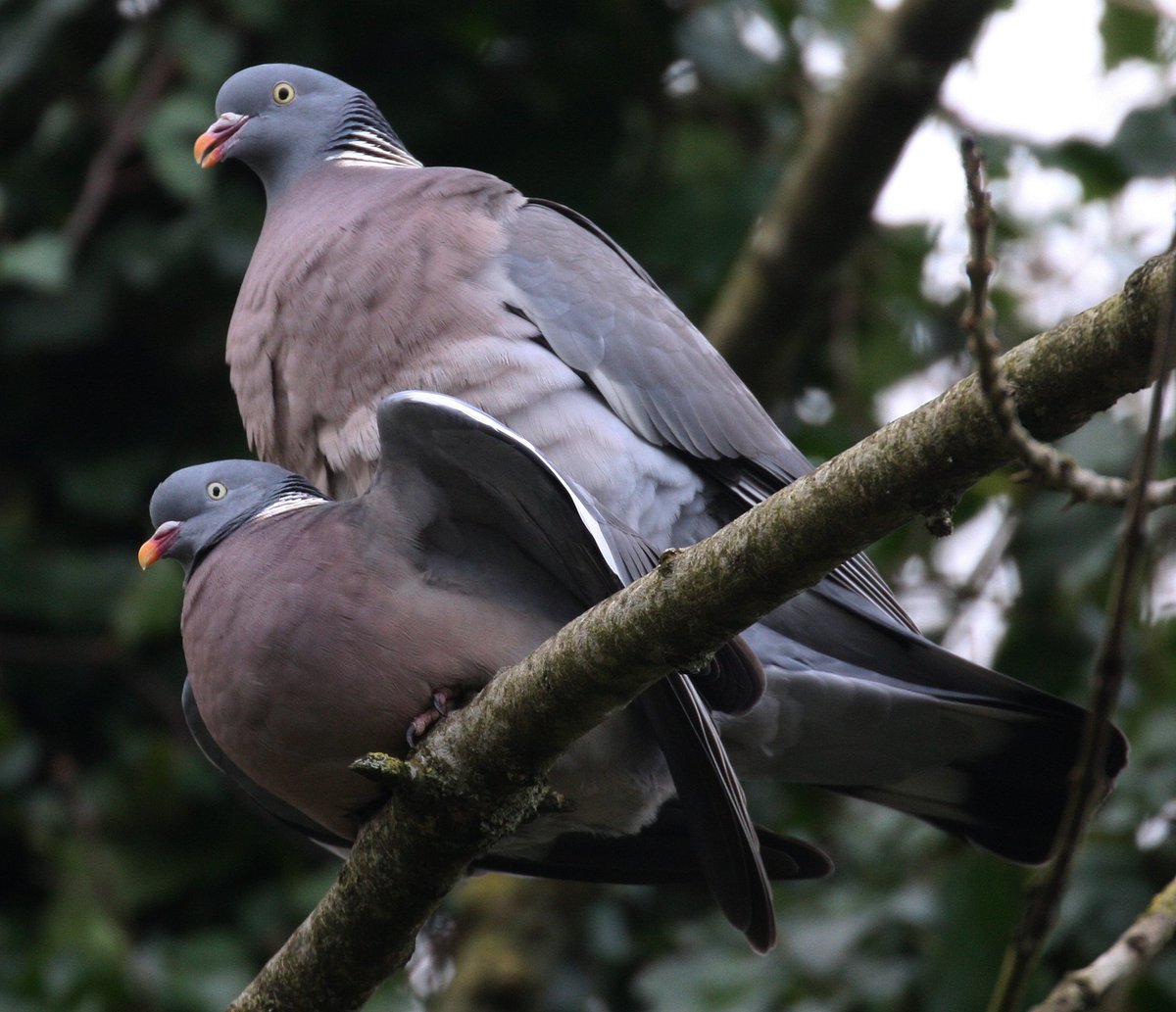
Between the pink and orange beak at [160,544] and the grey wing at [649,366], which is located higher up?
the grey wing at [649,366]

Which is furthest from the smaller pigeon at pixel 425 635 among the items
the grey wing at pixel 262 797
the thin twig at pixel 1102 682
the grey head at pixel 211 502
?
the thin twig at pixel 1102 682

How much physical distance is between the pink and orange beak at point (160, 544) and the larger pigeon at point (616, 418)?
31cm

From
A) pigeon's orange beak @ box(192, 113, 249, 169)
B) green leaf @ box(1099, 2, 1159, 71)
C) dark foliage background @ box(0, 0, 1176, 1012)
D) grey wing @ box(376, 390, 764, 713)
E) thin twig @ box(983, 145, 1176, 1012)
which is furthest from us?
green leaf @ box(1099, 2, 1159, 71)

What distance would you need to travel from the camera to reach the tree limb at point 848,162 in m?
4.07

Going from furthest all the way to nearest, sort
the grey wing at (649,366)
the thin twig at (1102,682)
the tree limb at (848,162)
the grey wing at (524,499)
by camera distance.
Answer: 1. the tree limb at (848,162)
2. the grey wing at (649,366)
3. the grey wing at (524,499)
4. the thin twig at (1102,682)

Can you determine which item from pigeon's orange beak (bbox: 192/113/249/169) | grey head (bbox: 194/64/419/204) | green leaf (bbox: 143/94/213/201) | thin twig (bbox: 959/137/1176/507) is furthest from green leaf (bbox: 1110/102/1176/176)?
thin twig (bbox: 959/137/1176/507)

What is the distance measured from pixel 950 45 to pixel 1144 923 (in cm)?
279

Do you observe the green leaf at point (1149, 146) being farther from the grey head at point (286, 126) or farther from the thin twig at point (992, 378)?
the thin twig at point (992, 378)

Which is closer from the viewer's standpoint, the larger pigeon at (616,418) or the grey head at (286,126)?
the larger pigeon at (616,418)

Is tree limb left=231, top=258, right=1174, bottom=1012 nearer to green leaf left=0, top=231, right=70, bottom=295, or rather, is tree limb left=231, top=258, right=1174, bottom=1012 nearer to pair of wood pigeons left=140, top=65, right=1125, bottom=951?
pair of wood pigeons left=140, top=65, right=1125, bottom=951

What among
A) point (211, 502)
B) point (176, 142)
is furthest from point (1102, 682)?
point (176, 142)

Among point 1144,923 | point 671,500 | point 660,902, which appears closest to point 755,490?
point 671,500

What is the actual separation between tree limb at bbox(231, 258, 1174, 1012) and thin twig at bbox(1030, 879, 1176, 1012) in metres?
0.55

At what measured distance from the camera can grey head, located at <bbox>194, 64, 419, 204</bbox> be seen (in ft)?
11.3
